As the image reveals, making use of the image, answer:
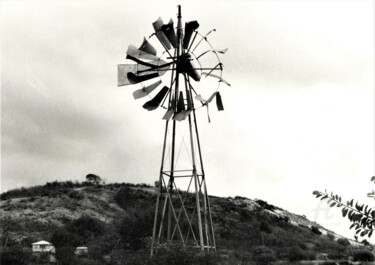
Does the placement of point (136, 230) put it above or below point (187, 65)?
below

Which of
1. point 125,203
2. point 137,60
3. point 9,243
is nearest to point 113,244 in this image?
point 9,243

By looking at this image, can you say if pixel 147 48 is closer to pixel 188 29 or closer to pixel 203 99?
pixel 188 29

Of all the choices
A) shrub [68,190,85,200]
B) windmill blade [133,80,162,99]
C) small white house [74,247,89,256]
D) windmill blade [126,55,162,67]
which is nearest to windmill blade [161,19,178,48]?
windmill blade [126,55,162,67]

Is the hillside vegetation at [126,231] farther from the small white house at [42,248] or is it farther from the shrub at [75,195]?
the small white house at [42,248]

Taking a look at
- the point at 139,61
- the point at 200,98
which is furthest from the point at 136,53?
the point at 200,98

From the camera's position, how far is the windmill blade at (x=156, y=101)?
14.8 m

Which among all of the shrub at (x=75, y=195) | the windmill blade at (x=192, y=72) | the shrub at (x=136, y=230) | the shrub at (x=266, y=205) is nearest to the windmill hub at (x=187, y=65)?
the windmill blade at (x=192, y=72)

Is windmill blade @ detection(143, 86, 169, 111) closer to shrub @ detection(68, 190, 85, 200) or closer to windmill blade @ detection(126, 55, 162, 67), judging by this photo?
windmill blade @ detection(126, 55, 162, 67)

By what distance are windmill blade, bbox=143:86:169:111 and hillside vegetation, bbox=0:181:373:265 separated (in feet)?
14.8

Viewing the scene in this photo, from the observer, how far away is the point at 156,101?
1481cm

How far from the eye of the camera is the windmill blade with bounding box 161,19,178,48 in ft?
46.5

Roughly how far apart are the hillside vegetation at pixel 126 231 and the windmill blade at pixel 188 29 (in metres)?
6.38

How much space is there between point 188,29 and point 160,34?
2.89 feet

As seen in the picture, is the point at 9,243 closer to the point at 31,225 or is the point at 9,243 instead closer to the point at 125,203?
the point at 31,225
